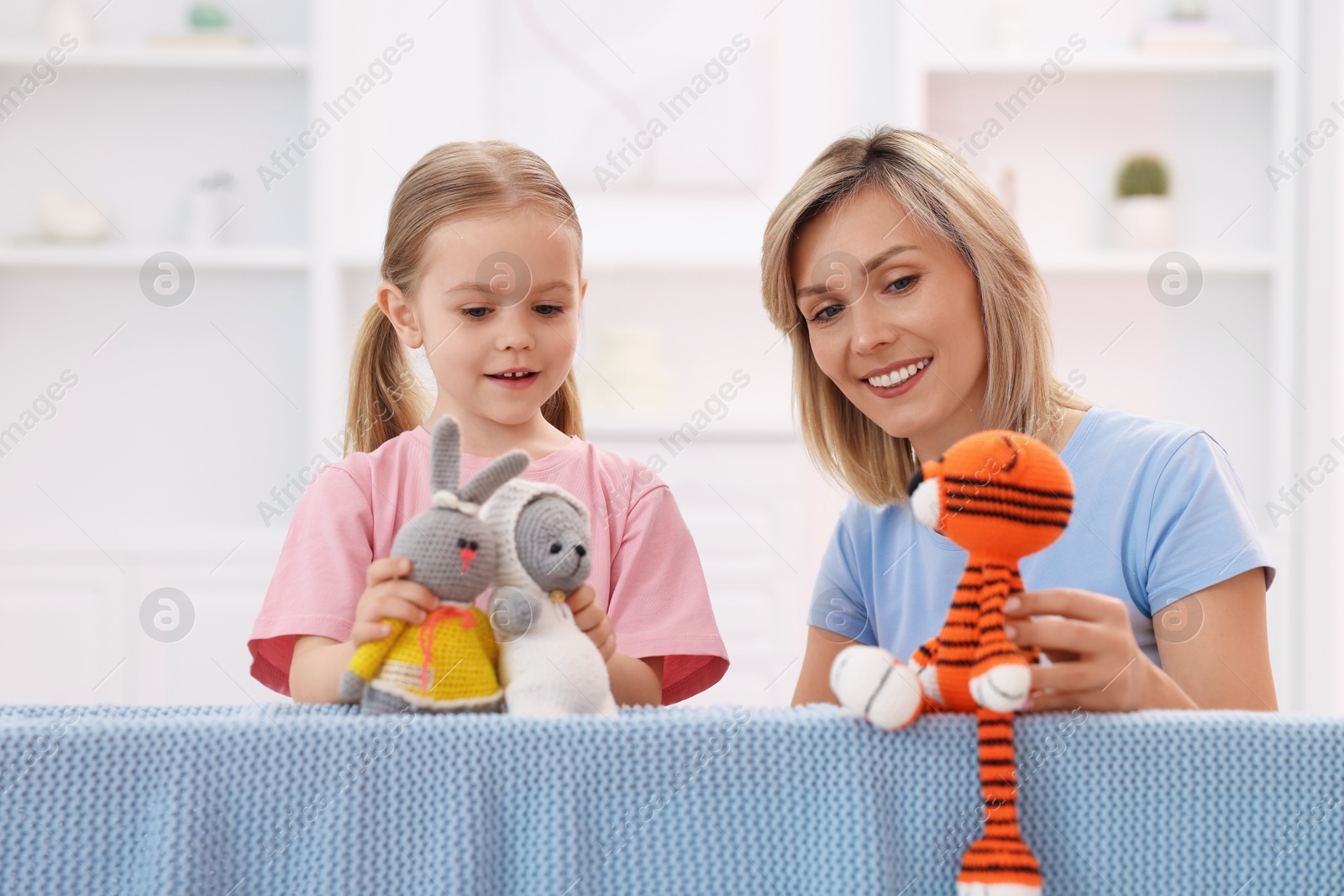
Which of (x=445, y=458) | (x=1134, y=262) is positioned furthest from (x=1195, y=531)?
(x=1134, y=262)

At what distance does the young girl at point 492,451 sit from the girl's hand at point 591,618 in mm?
124

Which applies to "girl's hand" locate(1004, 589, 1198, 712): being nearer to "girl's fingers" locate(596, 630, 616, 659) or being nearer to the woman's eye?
"girl's fingers" locate(596, 630, 616, 659)

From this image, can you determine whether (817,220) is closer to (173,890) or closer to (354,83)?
(173,890)

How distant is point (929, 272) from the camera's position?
111cm

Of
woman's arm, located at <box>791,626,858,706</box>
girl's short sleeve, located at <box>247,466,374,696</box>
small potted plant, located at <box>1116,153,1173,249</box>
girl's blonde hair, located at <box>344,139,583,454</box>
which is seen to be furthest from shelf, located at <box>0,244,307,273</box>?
small potted plant, located at <box>1116,153,1173,249</box>

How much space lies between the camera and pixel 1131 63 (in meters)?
2.69

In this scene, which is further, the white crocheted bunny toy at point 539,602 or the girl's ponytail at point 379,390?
the girl's ponytail at point 379,390

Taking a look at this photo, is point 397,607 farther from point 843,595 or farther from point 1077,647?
point 843,595

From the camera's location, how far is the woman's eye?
1116mm

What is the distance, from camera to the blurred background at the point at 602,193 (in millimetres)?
2752

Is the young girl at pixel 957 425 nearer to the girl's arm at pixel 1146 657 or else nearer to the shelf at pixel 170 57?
the girl's arm at pixel 1146 657

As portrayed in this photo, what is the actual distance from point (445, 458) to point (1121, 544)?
69 cm

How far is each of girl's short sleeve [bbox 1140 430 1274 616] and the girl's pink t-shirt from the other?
42cm

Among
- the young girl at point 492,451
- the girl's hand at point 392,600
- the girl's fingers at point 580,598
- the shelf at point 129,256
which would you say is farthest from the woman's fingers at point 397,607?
the shelf at point 129,256
